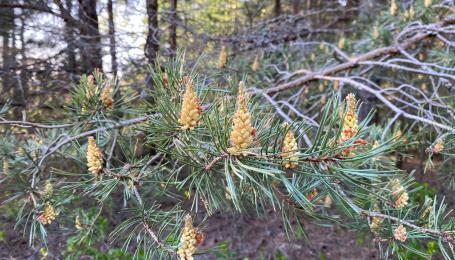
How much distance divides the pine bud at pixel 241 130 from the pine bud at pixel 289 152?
2.8 inches

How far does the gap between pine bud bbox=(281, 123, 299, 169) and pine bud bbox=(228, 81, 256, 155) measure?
0.07m

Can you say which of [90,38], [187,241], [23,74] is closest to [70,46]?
[90,38]

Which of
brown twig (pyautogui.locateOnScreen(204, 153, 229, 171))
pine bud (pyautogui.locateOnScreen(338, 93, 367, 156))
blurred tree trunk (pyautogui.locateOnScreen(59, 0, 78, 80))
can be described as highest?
blurred tree trunk (pyautogui.locateOnScreen(59, 0, 78, 80))

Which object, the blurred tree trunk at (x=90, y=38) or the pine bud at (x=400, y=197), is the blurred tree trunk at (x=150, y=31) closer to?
the blurred tree trunk at (x=90, y=38)

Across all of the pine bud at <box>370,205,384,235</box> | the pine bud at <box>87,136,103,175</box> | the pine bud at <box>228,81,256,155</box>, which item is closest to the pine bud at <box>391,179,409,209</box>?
the pine bud at <box>370,205,384,235</box>

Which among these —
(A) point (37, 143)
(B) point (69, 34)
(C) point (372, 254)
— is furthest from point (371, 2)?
(A) point (37, 143)

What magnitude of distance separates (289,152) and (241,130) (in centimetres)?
11

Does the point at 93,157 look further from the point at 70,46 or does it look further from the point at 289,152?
the point at 70,46

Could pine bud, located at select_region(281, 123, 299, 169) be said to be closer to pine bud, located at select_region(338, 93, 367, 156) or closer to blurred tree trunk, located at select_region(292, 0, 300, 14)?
pine bud, located at select_region(338, 93, 367, 156)

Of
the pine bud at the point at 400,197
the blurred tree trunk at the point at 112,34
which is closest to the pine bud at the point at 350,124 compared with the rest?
the pine bud at the point at 400,197

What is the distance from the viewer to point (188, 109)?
82 cm

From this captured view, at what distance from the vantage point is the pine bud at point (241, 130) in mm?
653

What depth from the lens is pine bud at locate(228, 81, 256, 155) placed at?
65 cm

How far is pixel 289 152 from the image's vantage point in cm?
71
